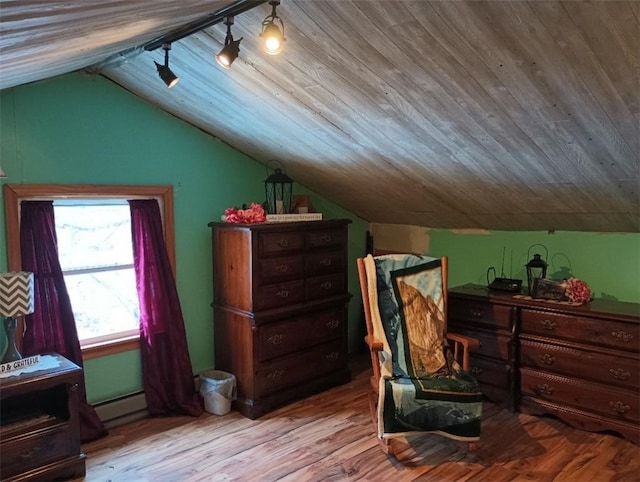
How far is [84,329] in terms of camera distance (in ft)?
11.5

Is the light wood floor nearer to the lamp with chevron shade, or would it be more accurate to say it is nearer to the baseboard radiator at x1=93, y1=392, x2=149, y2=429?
the baseboard radiator at x1=93, y1=392, x2=149, y2=429

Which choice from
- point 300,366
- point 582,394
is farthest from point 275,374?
point 582,394

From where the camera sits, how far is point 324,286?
407cm

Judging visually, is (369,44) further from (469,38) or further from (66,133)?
(66,133)

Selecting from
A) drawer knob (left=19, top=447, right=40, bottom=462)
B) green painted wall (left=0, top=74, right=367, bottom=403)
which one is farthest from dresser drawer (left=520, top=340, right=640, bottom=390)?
drawer knob (left=19, top=447, right=40, bottom=462)

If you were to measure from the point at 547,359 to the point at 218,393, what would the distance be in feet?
7.25

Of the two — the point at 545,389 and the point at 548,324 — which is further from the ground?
the point at 548,324

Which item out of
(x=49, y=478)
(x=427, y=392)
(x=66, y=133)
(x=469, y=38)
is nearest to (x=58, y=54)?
(x=66, y=133)

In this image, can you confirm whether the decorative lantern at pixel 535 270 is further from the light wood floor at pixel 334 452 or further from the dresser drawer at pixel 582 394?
the light wood floor at pixel 334 452

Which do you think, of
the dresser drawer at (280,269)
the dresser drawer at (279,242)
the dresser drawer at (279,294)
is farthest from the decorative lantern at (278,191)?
the dresser drawer at (279,294)

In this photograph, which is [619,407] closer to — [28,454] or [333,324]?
[333,324]

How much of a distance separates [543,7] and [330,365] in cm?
298

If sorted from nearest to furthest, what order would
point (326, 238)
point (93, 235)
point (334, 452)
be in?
point (334, 452)
point (93, 235)
point (326, 238)

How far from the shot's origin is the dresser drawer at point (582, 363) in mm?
3139
